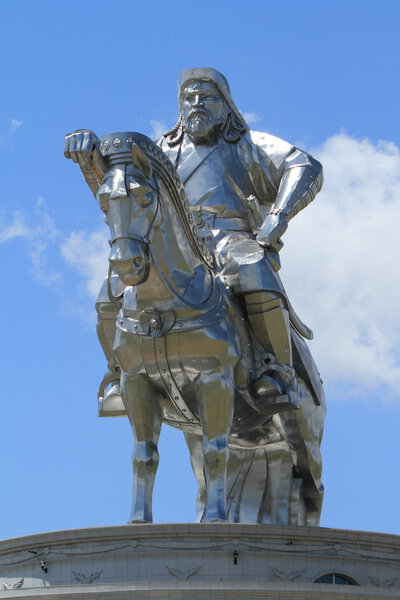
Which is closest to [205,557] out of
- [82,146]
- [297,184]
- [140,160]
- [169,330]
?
[169,330]

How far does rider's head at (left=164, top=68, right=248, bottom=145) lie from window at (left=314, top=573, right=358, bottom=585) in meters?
6.31

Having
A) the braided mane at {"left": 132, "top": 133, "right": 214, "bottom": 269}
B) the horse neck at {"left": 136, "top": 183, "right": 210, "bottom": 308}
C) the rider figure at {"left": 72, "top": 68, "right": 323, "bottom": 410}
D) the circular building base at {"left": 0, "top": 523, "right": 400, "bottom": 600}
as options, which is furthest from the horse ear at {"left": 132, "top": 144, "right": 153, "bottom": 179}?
the circular building base at {"left": 0, "top": 523, "right": 400, "bottom": 600}

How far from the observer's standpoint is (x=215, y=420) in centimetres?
1989

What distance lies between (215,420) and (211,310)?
127cm

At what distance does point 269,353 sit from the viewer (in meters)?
21.0

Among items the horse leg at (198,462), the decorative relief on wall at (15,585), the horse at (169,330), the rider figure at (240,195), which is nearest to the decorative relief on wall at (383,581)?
the horse at (169,330)

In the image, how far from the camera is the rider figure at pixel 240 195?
2084 cm

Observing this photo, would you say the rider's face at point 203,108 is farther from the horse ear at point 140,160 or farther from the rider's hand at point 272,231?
the horse ear at point 140,160

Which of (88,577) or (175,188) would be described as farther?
(175,188)

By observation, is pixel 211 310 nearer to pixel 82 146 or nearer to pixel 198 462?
pixel 82 146

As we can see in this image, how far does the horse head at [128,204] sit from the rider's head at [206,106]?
3226 mm

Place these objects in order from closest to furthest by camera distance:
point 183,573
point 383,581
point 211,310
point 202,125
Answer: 1. point 183,573
2. point 383,581
3. point 211,310
4. point 202,125

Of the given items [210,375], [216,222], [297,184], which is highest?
[297,184]

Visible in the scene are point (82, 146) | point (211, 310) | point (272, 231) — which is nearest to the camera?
point (82, 146)
